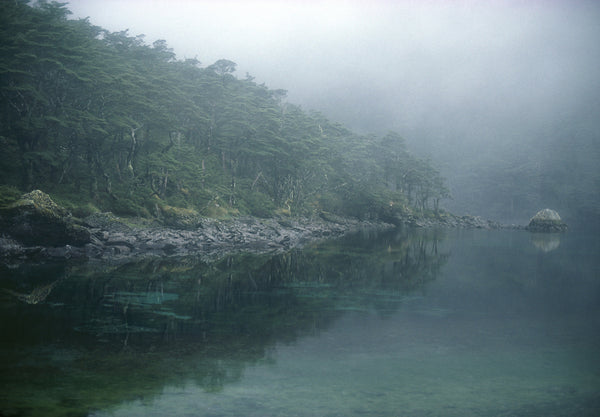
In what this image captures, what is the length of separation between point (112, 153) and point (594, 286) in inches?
1277

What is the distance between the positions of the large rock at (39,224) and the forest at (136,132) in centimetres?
112

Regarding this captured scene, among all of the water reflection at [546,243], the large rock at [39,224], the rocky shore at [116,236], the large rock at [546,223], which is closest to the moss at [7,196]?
the large rock at [39,224]

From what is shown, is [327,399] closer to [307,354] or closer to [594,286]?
[307,354]

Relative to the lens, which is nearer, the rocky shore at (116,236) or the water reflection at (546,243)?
the rocky shore at (116,236)

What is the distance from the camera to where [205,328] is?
1129 cm

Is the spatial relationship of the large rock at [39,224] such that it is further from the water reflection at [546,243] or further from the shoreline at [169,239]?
the water reflection at [546,243]

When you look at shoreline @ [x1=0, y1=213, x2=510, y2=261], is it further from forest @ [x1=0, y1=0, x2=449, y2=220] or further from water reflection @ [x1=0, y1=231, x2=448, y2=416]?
water reflection @ [x1=0, y1=231, x2=448, y2=416]

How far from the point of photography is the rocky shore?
20.0m

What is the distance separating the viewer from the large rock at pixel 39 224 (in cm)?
1980

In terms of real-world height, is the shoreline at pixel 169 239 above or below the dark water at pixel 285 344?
above

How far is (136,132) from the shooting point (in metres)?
35.1

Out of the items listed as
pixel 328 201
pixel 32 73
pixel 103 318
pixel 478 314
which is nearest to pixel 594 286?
pixel 478 314

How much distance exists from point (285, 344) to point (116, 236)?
1683 centimetres

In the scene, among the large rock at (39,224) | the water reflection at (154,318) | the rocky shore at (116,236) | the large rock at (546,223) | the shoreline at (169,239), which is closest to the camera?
the water reflection at (154,318)
